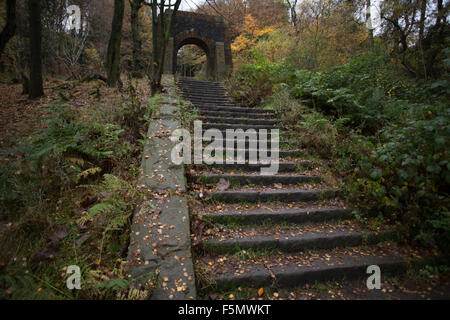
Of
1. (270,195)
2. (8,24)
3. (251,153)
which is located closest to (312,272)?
(270,195)

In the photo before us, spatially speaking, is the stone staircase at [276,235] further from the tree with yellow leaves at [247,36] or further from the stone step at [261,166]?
the tree with yellow leaves at [247,36]

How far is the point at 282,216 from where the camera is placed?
295cm

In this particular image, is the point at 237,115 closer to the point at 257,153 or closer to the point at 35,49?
the point at 257,153

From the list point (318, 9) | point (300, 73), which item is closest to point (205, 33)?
point (318, 9)

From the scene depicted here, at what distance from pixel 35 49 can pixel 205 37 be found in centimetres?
1147

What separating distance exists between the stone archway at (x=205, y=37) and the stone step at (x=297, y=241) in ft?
43.2

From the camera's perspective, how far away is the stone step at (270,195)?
3164 millimetres

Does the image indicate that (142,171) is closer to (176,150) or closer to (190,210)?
(176,150)

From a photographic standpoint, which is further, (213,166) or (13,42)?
(13,42)

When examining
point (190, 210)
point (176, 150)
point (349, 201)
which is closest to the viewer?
point (190, 210)

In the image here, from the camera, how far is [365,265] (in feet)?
7.98

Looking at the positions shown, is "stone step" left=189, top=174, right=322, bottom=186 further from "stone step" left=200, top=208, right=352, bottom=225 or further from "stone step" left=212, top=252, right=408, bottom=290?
"stone step" left=212, top=252, right=408, bottom=290

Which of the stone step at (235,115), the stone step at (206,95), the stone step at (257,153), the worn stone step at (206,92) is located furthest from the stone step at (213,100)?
the stone step at (257,153)

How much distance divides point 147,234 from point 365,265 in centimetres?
240
